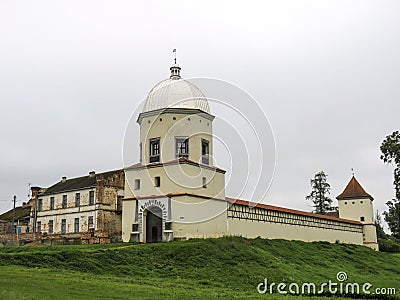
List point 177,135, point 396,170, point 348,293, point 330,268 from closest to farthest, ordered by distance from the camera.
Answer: point 348,293
point 330,268
point 396,170
point 177,135

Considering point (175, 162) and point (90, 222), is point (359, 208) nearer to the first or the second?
point (90, 222)

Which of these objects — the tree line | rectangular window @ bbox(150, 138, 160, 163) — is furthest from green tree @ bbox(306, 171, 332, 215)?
rectangular window @ bbox(150, 138, 160, 163)

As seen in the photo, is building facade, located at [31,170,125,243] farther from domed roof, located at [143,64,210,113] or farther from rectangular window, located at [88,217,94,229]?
domed roof, located at [143,64,210,113]

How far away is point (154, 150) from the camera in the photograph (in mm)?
32844

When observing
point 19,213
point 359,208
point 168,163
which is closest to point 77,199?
point 19,213

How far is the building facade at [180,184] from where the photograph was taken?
29.1 metres

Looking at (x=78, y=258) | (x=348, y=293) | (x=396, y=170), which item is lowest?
(x=348, y=293)

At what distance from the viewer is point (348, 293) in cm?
1738

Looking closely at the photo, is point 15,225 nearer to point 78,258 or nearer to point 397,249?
point 78,258

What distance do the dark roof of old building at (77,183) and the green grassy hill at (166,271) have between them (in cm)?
1847

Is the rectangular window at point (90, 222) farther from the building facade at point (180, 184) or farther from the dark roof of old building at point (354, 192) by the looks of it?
the dark roof of old building at point (354, 192)

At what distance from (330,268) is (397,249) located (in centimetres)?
2876

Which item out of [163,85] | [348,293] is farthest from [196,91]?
[348,293]

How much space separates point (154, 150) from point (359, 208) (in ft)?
91.0
